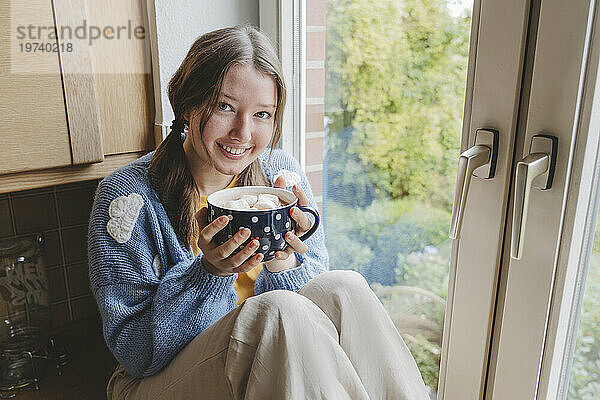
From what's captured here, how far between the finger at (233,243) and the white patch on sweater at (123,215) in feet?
0.69

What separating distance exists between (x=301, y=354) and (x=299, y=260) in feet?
0.99

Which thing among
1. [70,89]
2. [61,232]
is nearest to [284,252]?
[70,89]

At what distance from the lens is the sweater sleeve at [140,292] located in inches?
35.7

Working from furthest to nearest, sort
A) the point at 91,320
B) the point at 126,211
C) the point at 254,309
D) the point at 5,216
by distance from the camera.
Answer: the point at 91,320 → the point at 5,216 → the point at 126,211 → the point at 254,309

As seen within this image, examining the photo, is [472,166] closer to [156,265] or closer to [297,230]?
[297,230]

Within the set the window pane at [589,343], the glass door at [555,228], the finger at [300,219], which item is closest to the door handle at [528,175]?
the glass door at [555,228]

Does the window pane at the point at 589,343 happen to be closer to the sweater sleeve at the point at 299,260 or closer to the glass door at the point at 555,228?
the glass door at the point at 555,228

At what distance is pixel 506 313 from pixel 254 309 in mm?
420

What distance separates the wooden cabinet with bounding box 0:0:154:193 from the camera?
906mm

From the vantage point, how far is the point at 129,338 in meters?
0.92

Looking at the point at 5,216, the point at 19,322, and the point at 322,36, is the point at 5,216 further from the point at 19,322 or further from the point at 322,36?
the point at 322,36

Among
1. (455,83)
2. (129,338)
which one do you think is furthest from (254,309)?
(455,83)

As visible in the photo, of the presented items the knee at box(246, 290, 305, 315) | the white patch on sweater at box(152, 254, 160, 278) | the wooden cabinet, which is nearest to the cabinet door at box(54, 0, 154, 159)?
the wooden cabinet

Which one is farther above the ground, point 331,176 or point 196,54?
point 196,54
